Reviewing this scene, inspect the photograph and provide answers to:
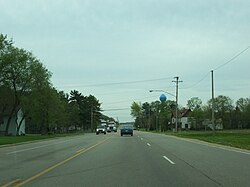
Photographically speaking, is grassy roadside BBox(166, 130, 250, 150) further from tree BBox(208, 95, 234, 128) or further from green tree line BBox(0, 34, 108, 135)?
tree BBox(208, 95, 234, 128)

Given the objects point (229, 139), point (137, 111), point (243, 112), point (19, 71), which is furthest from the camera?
point (137, 111)

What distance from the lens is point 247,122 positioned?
124 m

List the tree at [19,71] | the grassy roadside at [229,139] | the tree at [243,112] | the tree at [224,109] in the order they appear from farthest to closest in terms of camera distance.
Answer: the tree at [224,109] → the tree at [243,112] → the tree at [19,71] → the grassy roadside at [229,139]

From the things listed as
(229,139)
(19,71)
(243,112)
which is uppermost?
(19,71)

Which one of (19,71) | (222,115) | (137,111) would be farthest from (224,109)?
(19,71)

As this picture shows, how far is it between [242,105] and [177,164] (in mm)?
119800

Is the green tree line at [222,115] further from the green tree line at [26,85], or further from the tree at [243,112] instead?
the green tree line at [26,85]

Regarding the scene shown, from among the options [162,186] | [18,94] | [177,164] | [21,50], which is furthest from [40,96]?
[162,186]

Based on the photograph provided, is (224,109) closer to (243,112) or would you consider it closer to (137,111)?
(243,112)

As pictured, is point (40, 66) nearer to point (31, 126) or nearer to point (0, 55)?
point (0, 55)

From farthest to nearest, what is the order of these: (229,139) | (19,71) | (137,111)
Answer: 1. (137,111)
2. (19,71)
3. (229,139)

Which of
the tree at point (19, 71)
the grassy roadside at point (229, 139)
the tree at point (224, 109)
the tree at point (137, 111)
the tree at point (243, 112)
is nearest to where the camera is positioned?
the grassy roadside at point (229, 139)

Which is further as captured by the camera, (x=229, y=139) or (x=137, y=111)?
(x=137, y=111)

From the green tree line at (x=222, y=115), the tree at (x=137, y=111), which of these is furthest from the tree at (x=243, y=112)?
the tree at (x=137, y=111)
